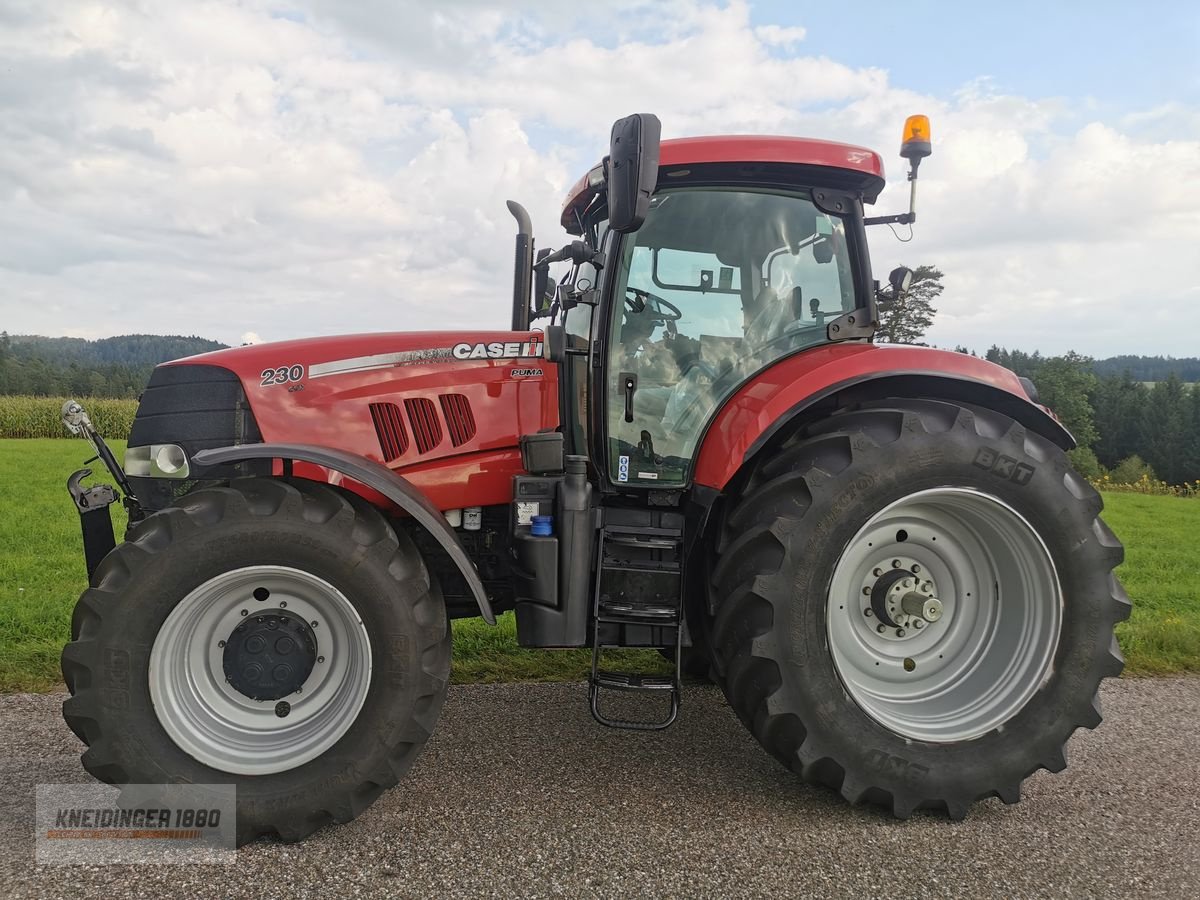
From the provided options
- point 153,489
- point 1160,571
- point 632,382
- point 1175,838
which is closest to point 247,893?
point 153,489

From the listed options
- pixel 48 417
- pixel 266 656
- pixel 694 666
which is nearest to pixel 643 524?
pixel 694 666

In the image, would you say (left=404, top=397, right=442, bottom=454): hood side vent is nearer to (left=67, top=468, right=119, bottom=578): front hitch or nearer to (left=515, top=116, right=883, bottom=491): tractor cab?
(left=515, top=116, right=883, bottom=491): tractor cab

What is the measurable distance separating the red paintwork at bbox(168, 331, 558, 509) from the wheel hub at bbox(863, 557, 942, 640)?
1473 millimetres

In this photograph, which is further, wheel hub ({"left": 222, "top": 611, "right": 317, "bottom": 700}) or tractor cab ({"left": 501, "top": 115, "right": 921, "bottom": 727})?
tractor cab ({"left": 501, "top": 115, "right": 921, "bottom": 727})

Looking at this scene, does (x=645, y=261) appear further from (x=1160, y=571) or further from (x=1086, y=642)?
(x=1160, y=571)

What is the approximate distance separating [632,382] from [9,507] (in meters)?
11.2

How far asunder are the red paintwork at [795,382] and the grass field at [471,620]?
5.81 feet

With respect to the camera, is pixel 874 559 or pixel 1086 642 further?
pixel 874 559

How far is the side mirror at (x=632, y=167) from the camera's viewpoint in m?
2.75

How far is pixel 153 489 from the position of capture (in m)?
3.36

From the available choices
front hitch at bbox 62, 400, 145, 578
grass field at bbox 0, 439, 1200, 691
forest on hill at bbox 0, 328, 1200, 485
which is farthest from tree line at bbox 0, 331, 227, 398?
front hitch at bbox 62, 400, 145, 578

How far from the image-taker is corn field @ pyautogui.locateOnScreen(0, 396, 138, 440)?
88.3 ft

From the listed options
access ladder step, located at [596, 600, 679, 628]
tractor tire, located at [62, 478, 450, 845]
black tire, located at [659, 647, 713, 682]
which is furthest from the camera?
black tire, located at [659, 647, 713, 682]

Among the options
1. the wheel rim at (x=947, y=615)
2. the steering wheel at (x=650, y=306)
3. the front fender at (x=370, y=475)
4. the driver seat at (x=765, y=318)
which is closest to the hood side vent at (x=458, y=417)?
the front fender at (x=370, y=475)
